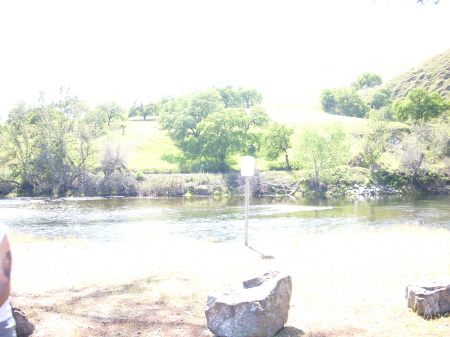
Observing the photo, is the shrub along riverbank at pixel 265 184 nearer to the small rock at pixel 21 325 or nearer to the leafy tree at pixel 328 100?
the small rock at pixel 21 325

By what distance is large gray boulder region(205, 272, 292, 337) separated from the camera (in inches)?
245

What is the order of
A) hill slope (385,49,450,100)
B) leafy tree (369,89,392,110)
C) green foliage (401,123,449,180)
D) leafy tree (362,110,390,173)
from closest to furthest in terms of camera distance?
green foliage (401,123,449,180) → leafy tree (362,110,390,173) → leafy tree (369,89,392,110) → hill slope (385,49,450,100)

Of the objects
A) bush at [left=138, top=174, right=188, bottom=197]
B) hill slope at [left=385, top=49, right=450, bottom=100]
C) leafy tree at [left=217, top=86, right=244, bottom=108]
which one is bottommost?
bush at [left=138, top=174, right=188, bottom=197]

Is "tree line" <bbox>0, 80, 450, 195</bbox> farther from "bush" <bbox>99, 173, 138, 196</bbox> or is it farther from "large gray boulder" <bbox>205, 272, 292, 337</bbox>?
"large gray boulder" <bbox>205, 272, 292, 337</bbox>

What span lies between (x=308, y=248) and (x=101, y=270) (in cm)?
794

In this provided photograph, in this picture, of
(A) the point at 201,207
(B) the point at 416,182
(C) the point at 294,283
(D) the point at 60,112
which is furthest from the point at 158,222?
(B) the point at 416,182

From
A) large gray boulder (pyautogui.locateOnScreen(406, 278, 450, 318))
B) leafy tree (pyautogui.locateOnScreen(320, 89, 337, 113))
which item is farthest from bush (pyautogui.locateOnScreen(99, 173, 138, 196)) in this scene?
leafy tree (pyautogui.locateOnScreen(320, 89, 337, 113))

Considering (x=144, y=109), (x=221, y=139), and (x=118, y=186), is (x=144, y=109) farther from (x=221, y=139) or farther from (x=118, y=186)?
(x=118, y=186)

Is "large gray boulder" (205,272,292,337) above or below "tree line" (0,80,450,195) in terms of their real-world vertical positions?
below

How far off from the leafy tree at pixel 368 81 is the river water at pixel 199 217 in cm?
14112

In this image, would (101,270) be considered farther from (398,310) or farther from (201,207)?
(201,207)

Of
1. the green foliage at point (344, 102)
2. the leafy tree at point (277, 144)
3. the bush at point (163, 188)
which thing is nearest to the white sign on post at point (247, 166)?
the bush at point (163, 188)

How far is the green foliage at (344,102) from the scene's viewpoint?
425 ft

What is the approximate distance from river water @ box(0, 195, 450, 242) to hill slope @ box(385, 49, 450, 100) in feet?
413
